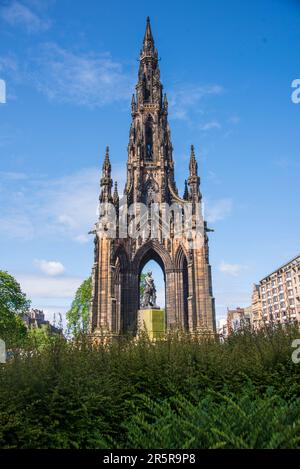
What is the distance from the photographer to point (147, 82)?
38.3 metres

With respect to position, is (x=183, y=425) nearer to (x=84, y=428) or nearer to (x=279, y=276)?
(x=84, y=428)

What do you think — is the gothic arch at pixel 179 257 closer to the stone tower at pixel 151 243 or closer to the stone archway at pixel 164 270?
the stone tower at pixel 151 243

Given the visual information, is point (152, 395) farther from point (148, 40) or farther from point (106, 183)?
point (148, 40)

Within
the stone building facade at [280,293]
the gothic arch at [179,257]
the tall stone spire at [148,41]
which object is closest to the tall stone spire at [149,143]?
the tall stone spire at [148,41]

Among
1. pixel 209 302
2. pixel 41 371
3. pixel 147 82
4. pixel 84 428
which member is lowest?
pixel 84 428

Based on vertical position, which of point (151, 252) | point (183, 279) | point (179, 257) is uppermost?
point (151, 252)

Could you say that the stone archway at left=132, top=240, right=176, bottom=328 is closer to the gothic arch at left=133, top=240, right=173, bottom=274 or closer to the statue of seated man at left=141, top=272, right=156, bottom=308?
the gothic arch at left=133, top=240, right=173, bottom=274


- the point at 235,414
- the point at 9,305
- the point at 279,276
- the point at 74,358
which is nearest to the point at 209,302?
the point at 9,305

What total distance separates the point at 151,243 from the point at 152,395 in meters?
23.4

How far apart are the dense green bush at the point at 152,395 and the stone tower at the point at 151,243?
57.3 ft

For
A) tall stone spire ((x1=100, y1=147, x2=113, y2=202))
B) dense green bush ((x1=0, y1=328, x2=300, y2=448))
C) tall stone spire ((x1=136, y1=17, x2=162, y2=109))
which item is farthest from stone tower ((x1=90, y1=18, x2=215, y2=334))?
dense green bush ((x1=0, y1=328, x2=300, y2=448))

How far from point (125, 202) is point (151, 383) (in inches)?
972

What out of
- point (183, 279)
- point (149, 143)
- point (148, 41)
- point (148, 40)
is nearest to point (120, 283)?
point (183, 279)

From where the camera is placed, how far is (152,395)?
7414mm
